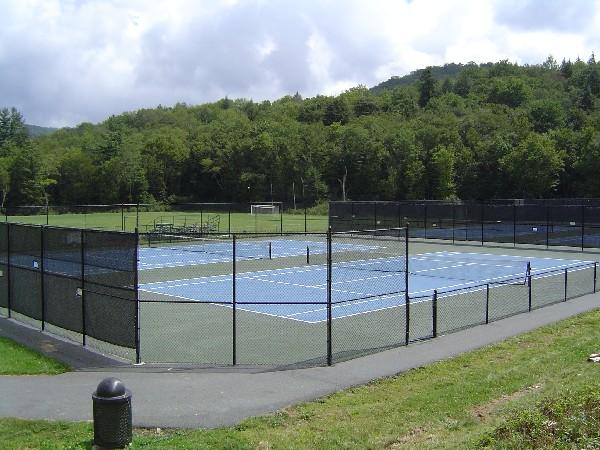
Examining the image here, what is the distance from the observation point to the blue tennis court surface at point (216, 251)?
38.4 metres

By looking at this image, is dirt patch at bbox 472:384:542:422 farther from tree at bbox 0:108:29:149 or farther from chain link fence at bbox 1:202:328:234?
tree at bbox 0:108:29:149

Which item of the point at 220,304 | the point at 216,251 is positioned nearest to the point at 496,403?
the point at 220,304

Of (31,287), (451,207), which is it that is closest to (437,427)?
(31,287)

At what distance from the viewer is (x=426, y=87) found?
17388 centimetres

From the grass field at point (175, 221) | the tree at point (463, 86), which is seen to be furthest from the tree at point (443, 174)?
the tree at point (463, 86)

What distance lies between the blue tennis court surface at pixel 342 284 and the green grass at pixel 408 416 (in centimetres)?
764

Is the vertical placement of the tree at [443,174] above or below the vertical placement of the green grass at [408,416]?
above

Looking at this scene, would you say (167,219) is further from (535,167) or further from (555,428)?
(555,428)

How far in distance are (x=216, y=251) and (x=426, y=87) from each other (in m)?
139

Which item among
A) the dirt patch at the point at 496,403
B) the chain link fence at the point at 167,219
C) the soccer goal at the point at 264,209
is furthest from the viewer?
the soccer goal at the point at 264,209

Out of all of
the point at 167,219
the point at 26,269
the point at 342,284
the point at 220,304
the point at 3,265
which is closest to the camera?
the point at 26,269

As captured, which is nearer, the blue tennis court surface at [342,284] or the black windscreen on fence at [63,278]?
the black windscreen on fence at [63,278]

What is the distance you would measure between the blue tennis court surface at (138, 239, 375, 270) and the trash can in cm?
2665

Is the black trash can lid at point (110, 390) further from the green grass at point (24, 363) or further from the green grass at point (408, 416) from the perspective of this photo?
the green grass at point (24, 363)
